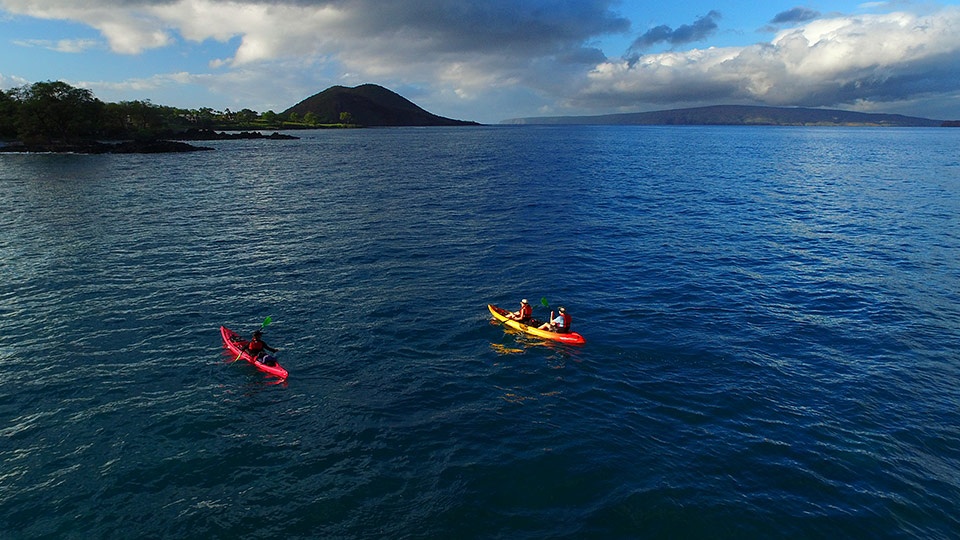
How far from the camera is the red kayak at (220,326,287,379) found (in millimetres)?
25516

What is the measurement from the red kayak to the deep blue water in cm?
57

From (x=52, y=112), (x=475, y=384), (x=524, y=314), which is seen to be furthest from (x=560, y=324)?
(x=52, y=112)

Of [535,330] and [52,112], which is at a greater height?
[52,112]

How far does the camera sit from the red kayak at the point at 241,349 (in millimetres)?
25516

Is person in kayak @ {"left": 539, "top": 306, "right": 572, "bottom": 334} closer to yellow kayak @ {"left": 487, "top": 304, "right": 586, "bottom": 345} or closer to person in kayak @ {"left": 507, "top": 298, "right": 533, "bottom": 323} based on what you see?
yellow kayak @ {"left": 487, "top": 304, "right": 586, "bottom": 345}

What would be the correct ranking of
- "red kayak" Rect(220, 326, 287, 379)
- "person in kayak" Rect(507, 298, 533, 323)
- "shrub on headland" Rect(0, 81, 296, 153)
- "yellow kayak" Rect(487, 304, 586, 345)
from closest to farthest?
"red kayak" Rect(220, 326, 287, 379), "yellow kayak" Rect(487, 304, 586, 345), "person in kayak" Rect(507, 298, 533, 323), "shrub on headland" Rect(0, 81, 296, 153)

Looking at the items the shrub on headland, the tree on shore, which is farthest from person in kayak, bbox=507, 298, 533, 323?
the tree on shore

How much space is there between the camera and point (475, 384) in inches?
1001

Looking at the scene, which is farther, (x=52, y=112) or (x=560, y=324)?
(x=52, y=112)

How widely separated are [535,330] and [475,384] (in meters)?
6.56

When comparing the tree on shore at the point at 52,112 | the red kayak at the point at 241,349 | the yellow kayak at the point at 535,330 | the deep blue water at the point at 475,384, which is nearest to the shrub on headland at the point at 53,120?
the tree on shore at the point at 52,112

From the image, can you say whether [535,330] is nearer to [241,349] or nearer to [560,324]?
[560,324]

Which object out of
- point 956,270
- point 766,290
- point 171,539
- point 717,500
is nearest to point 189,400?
point 171,539

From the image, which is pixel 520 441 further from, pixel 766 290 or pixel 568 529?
pixel 766 290
